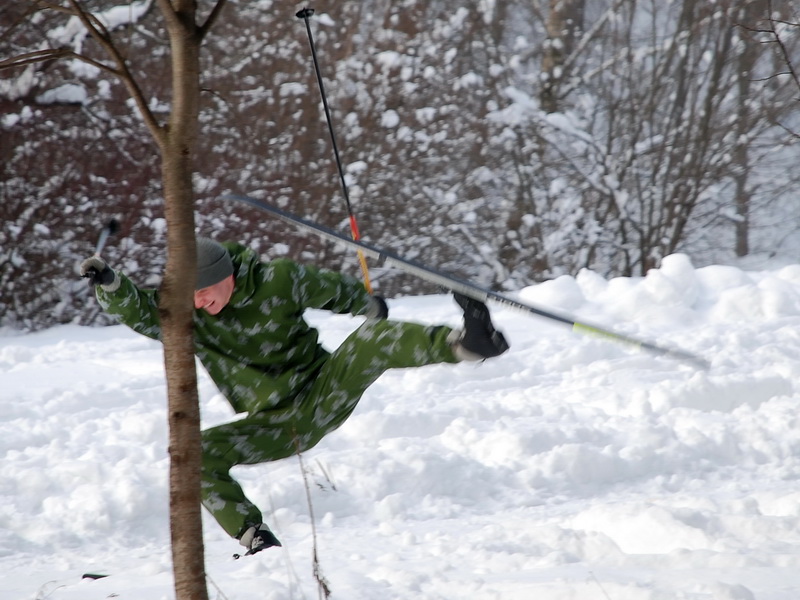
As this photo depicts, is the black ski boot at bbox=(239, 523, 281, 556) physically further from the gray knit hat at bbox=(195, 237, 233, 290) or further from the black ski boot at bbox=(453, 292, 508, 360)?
the black ski boot at bbox=(453, 292, 508, 360)

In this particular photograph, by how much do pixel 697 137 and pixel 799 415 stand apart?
7758mm

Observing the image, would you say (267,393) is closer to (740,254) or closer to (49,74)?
(49,74)

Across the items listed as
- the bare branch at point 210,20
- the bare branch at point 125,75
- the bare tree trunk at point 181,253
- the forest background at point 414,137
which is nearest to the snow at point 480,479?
the bare tree trunk at point 181,253

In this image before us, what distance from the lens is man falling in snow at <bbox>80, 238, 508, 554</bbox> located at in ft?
11.3

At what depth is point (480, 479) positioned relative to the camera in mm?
4746

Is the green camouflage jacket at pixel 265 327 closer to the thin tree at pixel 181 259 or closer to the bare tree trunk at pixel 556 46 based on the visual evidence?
the thin tree at pixel 181 259

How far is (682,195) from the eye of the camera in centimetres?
1256

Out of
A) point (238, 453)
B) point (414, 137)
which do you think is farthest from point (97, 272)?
point (414, 137)

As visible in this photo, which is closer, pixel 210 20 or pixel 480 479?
pixel 210 20

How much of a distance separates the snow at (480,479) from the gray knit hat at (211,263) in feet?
3.31

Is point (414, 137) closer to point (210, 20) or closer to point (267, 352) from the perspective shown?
point (267, 352)

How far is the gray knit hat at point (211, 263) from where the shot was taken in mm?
3379

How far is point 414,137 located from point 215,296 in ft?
27.9

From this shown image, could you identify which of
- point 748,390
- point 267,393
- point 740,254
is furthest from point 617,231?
point 267,393
